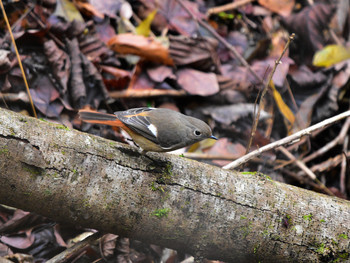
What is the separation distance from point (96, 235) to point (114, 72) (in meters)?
2.16

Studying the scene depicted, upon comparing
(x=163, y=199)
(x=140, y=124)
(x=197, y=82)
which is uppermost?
(x=140, y=124)

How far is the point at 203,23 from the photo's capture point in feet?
16.7

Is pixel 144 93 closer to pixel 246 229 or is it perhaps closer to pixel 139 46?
pixel 139 46

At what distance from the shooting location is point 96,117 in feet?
9.34

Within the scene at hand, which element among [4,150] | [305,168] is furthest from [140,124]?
[305,168]

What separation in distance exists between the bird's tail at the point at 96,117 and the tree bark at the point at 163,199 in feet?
1.00

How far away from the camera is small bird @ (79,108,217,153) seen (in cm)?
291

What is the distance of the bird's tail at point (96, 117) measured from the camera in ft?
9.16

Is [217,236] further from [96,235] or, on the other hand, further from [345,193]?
[345,193]

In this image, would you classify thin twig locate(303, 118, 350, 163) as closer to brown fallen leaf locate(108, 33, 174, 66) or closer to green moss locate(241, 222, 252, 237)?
brown fallen leaf locate(108, 33, 174, 66)

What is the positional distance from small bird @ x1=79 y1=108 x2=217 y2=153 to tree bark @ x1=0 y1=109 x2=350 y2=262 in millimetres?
176

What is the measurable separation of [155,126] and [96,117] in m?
0.47

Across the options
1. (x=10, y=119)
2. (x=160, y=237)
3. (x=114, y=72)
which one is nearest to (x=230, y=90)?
(x=114, y=72)

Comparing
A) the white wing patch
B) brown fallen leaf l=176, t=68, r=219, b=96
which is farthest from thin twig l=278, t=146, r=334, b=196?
the white wing patch
